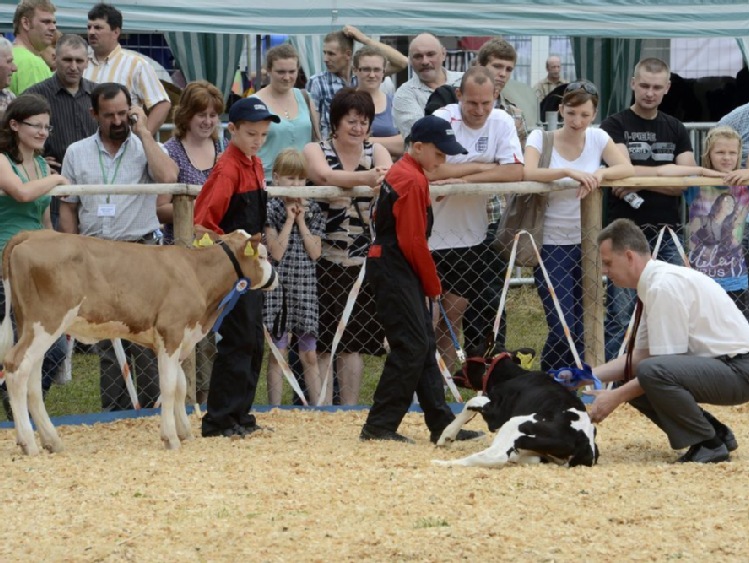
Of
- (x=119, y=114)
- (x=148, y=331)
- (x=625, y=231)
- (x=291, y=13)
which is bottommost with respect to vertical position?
(x=148, y=331)

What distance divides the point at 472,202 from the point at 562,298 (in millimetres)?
974

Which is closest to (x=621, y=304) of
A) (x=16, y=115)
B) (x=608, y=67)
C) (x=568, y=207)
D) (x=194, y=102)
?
(x=568, y=207)

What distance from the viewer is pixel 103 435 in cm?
896

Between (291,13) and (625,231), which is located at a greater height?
(291,13)

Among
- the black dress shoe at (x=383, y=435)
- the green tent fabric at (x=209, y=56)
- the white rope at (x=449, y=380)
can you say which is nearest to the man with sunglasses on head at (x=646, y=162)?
the white rope at (x=449, y=380)

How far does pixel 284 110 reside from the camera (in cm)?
1084

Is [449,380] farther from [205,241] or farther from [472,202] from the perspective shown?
[205,241]

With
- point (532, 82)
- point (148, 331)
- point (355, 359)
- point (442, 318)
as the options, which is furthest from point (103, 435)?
point (532, 82)

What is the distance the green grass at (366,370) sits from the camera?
10.6 meters

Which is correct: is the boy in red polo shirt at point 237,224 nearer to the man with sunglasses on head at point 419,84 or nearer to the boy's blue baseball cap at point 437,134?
the boy's blue baseball cap at point 437,134

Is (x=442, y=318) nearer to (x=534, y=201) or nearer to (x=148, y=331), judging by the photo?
(x=534, y=201)

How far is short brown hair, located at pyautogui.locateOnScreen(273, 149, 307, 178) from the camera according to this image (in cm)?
964

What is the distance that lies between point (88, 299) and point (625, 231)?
313 centimetres

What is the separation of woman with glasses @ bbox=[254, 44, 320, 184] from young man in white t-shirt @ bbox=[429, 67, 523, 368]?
133 centimetres
